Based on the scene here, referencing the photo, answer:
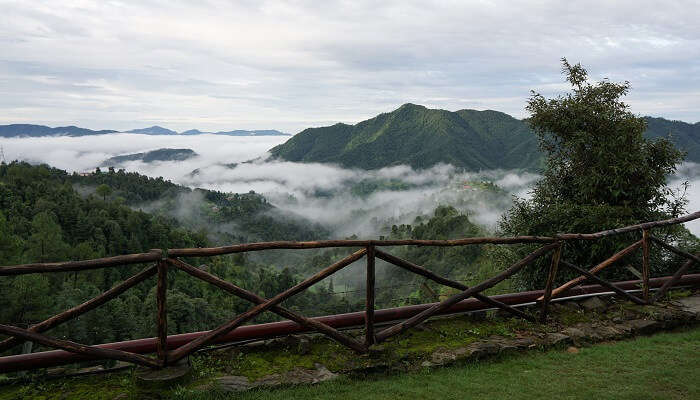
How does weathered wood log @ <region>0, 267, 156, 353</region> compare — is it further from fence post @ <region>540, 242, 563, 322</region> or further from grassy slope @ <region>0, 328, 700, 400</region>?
fence post @ <region>540, 242, 563, 322</region>

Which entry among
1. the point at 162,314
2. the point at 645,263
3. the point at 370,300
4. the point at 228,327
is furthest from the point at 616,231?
→ the point at 162,314

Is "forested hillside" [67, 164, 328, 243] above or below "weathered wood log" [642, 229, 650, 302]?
below

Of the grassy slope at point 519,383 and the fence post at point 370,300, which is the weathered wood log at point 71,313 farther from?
the fence post at point 370,300

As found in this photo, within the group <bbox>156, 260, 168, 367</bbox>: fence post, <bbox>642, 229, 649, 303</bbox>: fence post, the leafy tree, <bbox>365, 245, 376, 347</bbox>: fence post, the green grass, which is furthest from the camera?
the leafy tree

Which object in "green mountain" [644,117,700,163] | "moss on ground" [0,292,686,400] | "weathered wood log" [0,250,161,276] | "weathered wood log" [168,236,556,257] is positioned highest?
"green mountain" [644,117,700,163]

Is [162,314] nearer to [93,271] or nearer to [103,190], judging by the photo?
[93,271]

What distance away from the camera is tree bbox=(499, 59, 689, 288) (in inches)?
420

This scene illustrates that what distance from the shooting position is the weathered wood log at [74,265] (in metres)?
3.67

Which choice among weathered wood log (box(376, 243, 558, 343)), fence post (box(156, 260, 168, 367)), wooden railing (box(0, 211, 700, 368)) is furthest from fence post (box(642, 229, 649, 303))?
fence post (box(156, 260, 168, 367))

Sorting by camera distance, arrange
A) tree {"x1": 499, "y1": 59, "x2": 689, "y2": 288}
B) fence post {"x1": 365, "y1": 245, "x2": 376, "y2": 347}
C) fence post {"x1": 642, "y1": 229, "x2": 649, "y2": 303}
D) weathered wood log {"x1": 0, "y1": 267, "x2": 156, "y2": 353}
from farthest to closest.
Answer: tree {"x1": 499, "y1": 59, "x2": 689, "y2": 288}
fence post {"x1": 642, "y1": 229, "x2": 649, "y2": 303}
fence post {"x1": 365, "y1": 245, "x2": 376, "y2": 347}
weathered wood log {"x1": 0, "y1": 267, "x2": 156, "y2": 353}

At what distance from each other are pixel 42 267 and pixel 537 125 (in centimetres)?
1196

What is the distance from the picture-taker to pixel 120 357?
4.05 meters

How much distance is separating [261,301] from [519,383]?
9.12 ft

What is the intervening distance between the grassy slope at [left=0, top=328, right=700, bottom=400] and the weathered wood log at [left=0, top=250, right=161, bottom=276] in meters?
1.20
